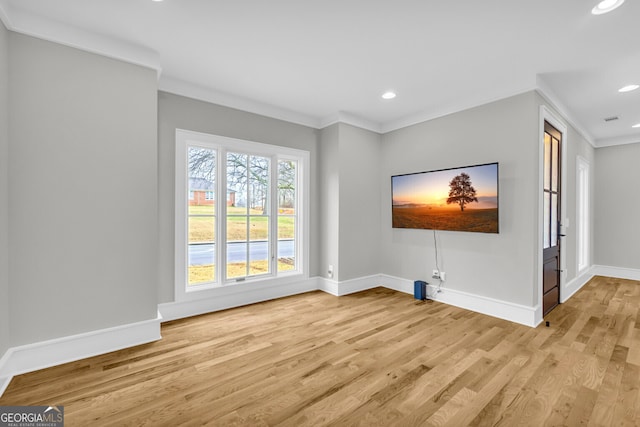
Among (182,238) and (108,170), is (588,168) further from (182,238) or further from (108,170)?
(108,170)

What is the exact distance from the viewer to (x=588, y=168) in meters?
5.19

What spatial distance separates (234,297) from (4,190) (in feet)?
7.69

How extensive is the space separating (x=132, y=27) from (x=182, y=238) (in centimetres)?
201

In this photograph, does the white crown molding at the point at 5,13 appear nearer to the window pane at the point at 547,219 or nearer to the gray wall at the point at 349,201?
the gray wall at the point at 349,201

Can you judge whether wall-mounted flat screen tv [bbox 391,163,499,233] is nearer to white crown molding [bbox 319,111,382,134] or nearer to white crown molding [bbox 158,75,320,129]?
white crown molding [bbox 319,111,382,134]

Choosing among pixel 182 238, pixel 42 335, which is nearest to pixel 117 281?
pixel 42 335

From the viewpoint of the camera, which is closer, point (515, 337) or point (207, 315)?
point (515, 337)

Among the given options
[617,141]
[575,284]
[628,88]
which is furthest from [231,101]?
[617,141]

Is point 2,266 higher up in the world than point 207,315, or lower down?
higher up

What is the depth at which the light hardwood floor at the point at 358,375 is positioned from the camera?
1750mm

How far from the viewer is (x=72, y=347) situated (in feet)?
7.66

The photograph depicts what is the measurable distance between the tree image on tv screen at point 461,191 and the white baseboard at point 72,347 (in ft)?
11.7

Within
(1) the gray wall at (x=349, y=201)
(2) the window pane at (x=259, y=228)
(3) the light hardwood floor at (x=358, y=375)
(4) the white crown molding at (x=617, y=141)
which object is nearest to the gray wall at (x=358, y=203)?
(1) the gray wall at (x=349, y=201)

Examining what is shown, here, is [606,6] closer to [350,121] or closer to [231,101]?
[350,121]
